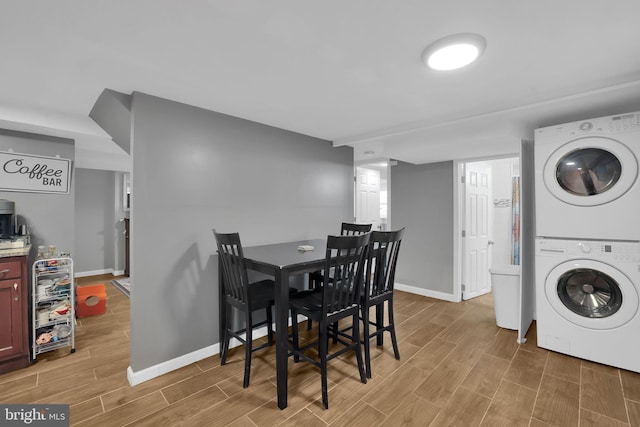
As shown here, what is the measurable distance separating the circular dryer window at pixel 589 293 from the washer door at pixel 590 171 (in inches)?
23.2

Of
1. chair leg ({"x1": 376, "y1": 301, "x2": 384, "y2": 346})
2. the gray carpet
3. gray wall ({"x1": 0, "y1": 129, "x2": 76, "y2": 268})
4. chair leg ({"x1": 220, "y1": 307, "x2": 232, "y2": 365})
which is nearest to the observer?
chair leg ({"x1": 220, "y1": 307, "x2": 232, "y2": 365})

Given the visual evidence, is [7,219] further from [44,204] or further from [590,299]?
[590,299]

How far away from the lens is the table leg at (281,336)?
1777 mm

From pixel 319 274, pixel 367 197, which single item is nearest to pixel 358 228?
pixel 319 274

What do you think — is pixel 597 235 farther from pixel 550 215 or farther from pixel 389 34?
pixel 389 34

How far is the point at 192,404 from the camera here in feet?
6.00

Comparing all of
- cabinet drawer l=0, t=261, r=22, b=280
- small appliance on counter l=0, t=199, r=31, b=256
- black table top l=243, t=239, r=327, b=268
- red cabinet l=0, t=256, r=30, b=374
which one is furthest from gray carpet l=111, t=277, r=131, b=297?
black table top l=243, t=239, r=327, b=268

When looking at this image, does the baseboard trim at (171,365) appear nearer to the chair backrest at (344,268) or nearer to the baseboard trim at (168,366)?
the baseboard trim at (168,366)

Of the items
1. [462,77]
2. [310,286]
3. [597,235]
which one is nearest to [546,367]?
[597,235]

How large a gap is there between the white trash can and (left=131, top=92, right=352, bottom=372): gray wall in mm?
2270

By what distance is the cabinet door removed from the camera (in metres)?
2.10

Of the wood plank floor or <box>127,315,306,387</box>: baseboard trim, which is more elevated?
<box>127,315,306,387</box>: baseboard trim

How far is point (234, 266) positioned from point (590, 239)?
2.79 meters

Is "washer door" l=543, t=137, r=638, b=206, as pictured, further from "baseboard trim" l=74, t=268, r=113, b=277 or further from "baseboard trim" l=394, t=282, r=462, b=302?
"baseboard trim" l=74, t=268, r=113, b=277
